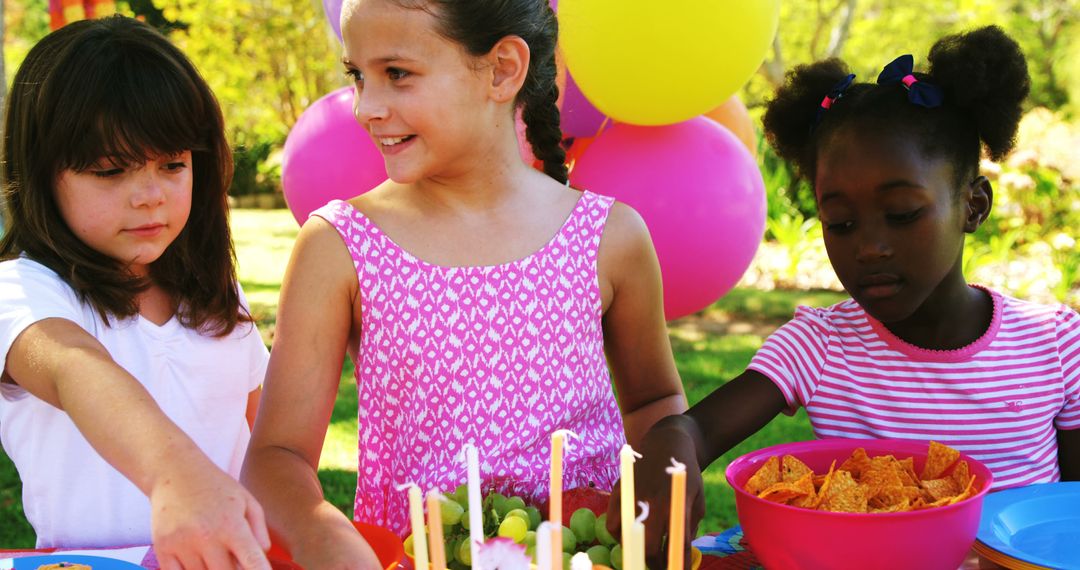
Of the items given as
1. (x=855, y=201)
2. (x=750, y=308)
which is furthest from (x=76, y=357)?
(x=750, y=308)

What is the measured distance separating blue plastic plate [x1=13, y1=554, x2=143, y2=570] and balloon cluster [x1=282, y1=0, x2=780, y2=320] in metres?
1.16

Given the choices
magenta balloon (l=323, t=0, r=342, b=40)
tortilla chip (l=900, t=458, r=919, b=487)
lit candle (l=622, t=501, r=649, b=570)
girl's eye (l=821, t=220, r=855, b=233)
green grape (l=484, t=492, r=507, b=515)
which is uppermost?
magenta balloon (l=323, t=0, r=342, b=40)

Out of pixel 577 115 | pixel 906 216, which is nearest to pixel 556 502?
pixel 906 216

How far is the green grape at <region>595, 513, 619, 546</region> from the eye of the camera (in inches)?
50.6

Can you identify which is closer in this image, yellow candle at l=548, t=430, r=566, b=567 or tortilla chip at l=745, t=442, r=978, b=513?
yellow candle at l=548, t=430, r=566, b=567

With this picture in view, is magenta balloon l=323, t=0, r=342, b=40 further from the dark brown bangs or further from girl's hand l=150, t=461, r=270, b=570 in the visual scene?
girl's hand l=150, t=461, r=270, b=570

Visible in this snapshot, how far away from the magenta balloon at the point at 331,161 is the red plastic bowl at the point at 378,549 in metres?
1.16

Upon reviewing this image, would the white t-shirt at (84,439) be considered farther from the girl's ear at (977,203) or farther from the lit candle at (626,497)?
the girl's ear at (977,203)

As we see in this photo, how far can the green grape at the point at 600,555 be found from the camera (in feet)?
4.11

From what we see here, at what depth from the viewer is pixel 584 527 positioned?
1.33 metres

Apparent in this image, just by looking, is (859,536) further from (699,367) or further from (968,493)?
(699,367)

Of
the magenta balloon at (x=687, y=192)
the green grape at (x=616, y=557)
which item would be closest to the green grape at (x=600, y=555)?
the green grape at (x=616, y=557)

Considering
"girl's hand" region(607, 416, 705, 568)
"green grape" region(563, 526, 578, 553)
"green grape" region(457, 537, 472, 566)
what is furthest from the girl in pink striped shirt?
"green grape" region(457, 537, 472, 566)

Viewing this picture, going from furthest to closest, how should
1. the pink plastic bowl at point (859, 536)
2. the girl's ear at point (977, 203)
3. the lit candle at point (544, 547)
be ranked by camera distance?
the girl's ear at point (977, 203) → the pink plastic bowl at point (859, 536) → the lit candle at point (544, 547)
